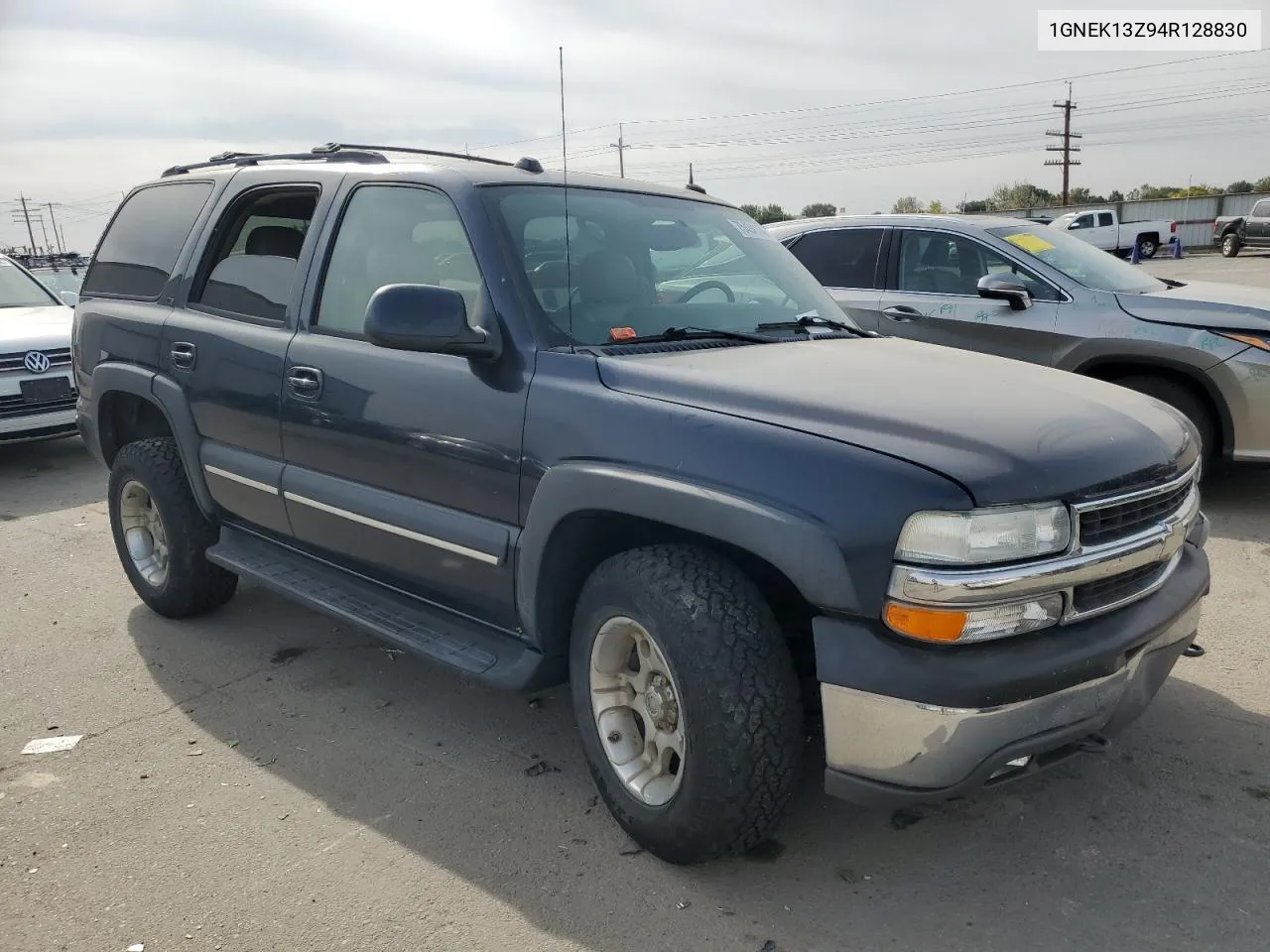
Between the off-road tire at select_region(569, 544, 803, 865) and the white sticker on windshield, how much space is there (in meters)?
1.73

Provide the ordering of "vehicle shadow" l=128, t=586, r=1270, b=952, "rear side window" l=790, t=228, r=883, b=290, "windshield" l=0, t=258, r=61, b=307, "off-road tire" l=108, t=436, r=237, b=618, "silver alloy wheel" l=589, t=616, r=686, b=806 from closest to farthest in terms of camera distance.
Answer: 1. "vehicle shadow" l=128, t=586, r=1270, b=952
2. "silver alloy wheel" l=589, t=616, r=686, b=806
3. "off-road tire" l=108, t=436, r=237, b=618
4. "rear side window" l=790, t=228, r=883, b=290
5. "windshield" l=0, t=258, r=61, b=307

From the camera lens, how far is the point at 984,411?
8.08ft

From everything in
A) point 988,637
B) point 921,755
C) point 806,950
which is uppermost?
point 988,637

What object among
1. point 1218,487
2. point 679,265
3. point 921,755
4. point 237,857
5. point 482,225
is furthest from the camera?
point 1218,487

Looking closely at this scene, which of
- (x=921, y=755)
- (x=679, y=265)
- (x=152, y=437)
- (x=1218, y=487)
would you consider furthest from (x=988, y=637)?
(x=1218, y=487)

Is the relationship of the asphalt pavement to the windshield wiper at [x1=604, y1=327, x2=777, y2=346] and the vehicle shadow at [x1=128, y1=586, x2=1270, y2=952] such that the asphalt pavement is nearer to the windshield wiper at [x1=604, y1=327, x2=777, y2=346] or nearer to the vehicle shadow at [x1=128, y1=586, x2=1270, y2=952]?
the vehicle shadow at [x1=128, y1=586, x2=1270, y2=952]

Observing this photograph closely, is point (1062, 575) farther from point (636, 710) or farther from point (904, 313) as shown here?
point (904, 313)

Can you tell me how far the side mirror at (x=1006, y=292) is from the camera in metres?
5.81

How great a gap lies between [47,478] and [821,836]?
706 centimetres

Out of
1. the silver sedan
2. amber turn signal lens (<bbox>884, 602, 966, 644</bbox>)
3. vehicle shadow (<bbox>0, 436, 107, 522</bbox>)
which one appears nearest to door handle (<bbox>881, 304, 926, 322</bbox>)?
the silver sedan

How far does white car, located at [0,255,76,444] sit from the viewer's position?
24.8 ft

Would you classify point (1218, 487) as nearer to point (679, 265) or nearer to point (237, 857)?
point (679, 265)

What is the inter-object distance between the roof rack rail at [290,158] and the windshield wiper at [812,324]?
1.52 metres

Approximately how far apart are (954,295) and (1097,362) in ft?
3.24
